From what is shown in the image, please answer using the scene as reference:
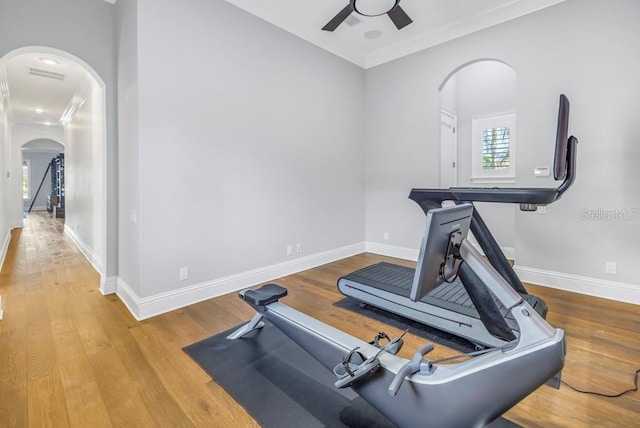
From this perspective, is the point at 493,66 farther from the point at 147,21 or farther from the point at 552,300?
the point at 147,21

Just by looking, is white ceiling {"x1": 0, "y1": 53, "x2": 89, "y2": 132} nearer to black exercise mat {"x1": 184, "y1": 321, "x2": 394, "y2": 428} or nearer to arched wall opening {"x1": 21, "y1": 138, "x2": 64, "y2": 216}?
black exercise mat {"x1": 184, "y1": 321, "x2": 394, "y2": 428}

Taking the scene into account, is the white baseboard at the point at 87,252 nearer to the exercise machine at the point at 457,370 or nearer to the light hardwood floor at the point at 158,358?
the light hardwood floor at the point at 158,358

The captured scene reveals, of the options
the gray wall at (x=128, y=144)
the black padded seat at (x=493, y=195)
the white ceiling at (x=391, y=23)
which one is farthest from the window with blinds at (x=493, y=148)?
the gray wall at (x=128, y=144)

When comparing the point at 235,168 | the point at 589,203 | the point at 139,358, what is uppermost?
the point at 235,168

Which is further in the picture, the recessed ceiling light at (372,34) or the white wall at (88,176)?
the recessed ceiling light at (372,34)

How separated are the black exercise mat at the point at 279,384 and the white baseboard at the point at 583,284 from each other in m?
2.56

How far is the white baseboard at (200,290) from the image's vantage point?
277 centimetres

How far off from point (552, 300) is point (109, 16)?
5369 mm

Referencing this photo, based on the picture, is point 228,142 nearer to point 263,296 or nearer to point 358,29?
point 263,296

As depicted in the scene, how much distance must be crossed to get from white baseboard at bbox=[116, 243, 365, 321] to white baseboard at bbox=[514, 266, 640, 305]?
2.70 m

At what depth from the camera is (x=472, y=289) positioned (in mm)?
1781

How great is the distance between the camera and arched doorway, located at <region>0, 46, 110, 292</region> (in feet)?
11.0

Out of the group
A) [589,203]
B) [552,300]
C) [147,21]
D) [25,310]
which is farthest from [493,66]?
[25,310]

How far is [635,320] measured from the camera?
263cm
